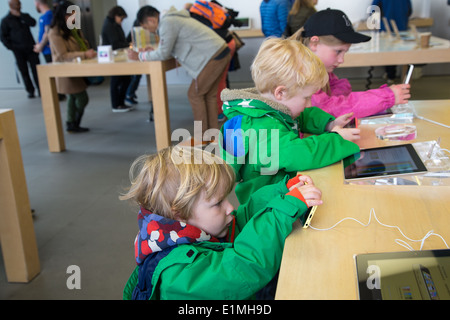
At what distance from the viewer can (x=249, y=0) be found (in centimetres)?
723

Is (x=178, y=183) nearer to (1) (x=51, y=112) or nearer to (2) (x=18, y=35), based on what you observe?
(1) (x=51, y=112)

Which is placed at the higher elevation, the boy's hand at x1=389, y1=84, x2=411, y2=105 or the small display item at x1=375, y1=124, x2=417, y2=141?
the boy's hand at x1=389, y1=84, x2=411, y2=105

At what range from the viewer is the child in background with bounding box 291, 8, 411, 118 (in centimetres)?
203

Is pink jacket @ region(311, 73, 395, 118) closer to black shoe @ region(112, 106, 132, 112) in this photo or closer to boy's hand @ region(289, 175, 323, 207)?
boy's hand @ region(289, 175, 323, 207)

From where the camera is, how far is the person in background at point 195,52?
12.3ft

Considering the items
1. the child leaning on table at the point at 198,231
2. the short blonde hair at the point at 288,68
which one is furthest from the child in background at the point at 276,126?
the child leaning on table at the point at 198,231

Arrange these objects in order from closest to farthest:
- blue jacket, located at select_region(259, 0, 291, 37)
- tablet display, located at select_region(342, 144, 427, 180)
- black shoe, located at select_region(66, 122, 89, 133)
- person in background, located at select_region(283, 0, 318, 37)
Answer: tablet display, located at select_region(342, 144, 427, 180)
black shoe, located at select_region(66, 122, 89, 133)
person in background, located at select_region(283, 0, 318, 37)
blue jacket, located at select_region(259, 0, 291, 37)

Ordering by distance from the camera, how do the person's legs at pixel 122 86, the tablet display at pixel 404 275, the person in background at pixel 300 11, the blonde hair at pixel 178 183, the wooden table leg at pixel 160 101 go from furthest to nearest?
1. the person's legs at pixel 122 86
2. the person in background at pixel 300 11
3. the wooden table leg at pixel 160 101
4. the blonde hair at pixel 178 183
5. the tablet display at pixel 404 275

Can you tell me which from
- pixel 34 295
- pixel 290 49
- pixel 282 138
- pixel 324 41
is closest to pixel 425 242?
pixel 282 138

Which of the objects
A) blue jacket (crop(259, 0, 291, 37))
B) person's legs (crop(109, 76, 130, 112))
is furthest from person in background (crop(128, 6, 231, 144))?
blue jacket (crop(259, 0, 291, 37))

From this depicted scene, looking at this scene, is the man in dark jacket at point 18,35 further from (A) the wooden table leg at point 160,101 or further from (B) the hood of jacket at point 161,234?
(B) the hood of jacket at point 161,234

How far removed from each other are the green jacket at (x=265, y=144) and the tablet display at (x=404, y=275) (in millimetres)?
574

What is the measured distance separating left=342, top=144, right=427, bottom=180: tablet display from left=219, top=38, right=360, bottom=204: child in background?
5cm

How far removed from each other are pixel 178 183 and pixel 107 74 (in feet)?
10.2
